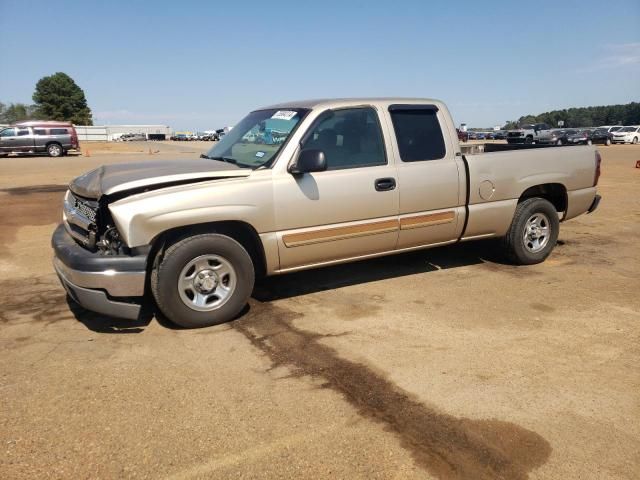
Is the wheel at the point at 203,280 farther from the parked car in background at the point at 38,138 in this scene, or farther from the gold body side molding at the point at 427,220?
the parked car in background at the point at 38,138

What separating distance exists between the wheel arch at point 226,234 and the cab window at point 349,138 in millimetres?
918

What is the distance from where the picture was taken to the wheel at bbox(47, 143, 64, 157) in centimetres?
2894

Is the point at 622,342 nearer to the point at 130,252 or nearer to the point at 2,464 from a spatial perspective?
the point at 130,252

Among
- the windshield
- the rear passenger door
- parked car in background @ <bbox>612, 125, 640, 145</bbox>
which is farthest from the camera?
parked car in background @ <bbox>612, 125, 640, 145</bbox>

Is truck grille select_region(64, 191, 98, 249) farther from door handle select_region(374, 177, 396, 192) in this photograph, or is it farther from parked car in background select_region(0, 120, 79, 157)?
parked car in background select_region(0, 120, 79, 157)

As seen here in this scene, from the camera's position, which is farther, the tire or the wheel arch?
the tire

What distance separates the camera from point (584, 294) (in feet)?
16.7

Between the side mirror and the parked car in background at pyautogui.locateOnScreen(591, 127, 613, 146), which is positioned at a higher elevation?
the side mirror

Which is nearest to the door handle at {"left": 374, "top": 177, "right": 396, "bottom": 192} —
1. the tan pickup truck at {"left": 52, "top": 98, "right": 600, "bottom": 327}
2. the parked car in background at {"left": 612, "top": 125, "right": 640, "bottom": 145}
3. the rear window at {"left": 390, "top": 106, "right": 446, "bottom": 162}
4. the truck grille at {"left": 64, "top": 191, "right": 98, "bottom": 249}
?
the tan pickup truck at {"left": 52, "top": 98, "right": 600, "bottom": 327}

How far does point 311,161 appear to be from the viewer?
4250mm

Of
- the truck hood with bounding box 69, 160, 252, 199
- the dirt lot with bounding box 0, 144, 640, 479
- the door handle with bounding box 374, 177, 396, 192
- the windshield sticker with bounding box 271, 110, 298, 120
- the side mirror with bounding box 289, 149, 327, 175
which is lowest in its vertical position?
the dirt lot with bounding box 0, 144, 640, 479

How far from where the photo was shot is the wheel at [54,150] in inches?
1139

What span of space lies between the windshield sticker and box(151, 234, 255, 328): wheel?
135 cm

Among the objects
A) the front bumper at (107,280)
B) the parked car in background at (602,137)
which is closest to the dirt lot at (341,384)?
the front bumper at (107,280)
